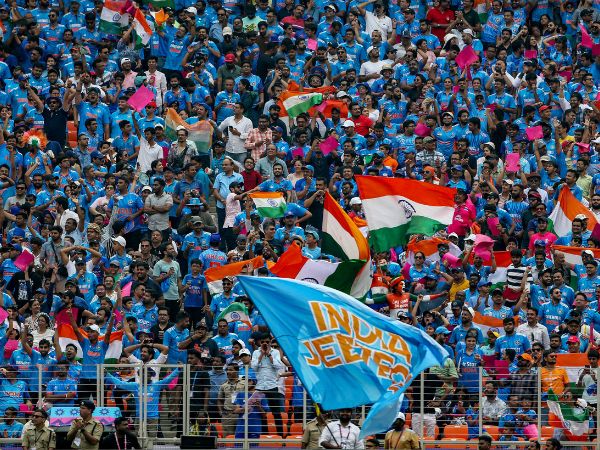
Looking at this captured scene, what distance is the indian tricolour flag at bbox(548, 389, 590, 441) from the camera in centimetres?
2556

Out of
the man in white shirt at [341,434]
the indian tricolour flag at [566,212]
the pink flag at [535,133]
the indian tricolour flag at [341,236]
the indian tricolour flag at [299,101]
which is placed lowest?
the man in white shirt at [341,434]

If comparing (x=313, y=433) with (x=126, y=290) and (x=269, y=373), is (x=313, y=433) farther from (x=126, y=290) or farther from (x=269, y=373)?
(x=126, y=290)

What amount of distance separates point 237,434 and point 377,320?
6.31 meters

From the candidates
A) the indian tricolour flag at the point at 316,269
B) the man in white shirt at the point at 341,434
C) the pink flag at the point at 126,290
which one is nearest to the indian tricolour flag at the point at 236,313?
the indian tricolour flag at the point at 316,269

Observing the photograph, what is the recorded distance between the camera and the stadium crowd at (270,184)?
2605cm

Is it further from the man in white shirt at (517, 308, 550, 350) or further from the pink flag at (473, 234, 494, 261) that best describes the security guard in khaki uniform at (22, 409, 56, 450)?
the pink flag at (473, 234, 494, 261)

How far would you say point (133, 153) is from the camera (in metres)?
33.0

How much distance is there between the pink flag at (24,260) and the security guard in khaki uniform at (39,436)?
18.3ft

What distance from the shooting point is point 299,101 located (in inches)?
1331

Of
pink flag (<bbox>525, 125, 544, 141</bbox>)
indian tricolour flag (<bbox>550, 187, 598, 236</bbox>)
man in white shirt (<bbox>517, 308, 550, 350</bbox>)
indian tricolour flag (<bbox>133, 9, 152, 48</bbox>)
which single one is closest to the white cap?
man in white shirt (<bbox>517, 308, 550, 350</bbox>)

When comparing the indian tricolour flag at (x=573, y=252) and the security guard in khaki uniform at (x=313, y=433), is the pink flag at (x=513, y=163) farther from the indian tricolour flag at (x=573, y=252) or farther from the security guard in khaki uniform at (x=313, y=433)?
the security guard in khaki uniform at (x=313, y=433)

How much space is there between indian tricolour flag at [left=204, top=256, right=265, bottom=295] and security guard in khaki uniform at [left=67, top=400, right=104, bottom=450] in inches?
204

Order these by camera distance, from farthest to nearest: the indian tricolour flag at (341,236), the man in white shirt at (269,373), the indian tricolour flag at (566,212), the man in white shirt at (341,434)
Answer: the indian tricolour flag at (566,212)
the indian tricolour flag at (341,236)
the man in white shirt at (269,373)
the man in white shirt at (341,434)

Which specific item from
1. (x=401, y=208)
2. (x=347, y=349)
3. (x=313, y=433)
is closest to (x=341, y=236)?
(x=401, y=208)
